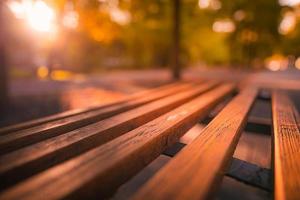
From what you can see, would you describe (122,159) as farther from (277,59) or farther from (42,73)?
(277,59)

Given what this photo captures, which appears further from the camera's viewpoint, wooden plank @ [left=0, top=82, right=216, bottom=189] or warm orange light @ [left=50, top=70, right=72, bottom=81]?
warm orange light @ [left=50, top=70, right=72, bottom=81]

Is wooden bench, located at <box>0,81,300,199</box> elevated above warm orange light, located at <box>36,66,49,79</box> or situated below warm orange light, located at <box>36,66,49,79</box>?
above

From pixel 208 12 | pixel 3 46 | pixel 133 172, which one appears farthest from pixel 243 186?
pixel 208 12

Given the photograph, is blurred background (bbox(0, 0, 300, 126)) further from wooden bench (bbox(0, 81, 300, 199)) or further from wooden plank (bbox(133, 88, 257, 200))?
wooden plank (bbox(133, 88, 257, 200))

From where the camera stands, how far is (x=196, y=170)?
4.43 ft

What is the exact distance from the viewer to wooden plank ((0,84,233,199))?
1.16 meters

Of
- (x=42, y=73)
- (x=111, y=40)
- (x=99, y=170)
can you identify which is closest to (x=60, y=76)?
(x=42, y=73)

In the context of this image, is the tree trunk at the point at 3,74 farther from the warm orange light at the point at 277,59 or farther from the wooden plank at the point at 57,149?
the warm orange light at the point at 277,59

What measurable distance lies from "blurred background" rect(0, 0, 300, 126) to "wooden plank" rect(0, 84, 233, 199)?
2729 mm

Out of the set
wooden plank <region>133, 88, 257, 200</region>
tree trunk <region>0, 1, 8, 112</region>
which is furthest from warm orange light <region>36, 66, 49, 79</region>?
wooden plank <region>133, 88, 257, 200</region>

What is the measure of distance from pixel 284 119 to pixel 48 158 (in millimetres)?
2092

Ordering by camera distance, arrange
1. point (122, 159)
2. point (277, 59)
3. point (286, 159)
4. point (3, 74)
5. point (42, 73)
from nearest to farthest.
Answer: point (122, 159), point (286, 159), point (3, 74), point (42, 73), point (277, 59)


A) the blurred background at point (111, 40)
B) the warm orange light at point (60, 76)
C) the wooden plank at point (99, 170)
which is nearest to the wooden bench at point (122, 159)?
the wooden plank at point (99, 170)

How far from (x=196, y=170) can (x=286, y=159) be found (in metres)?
0.60
